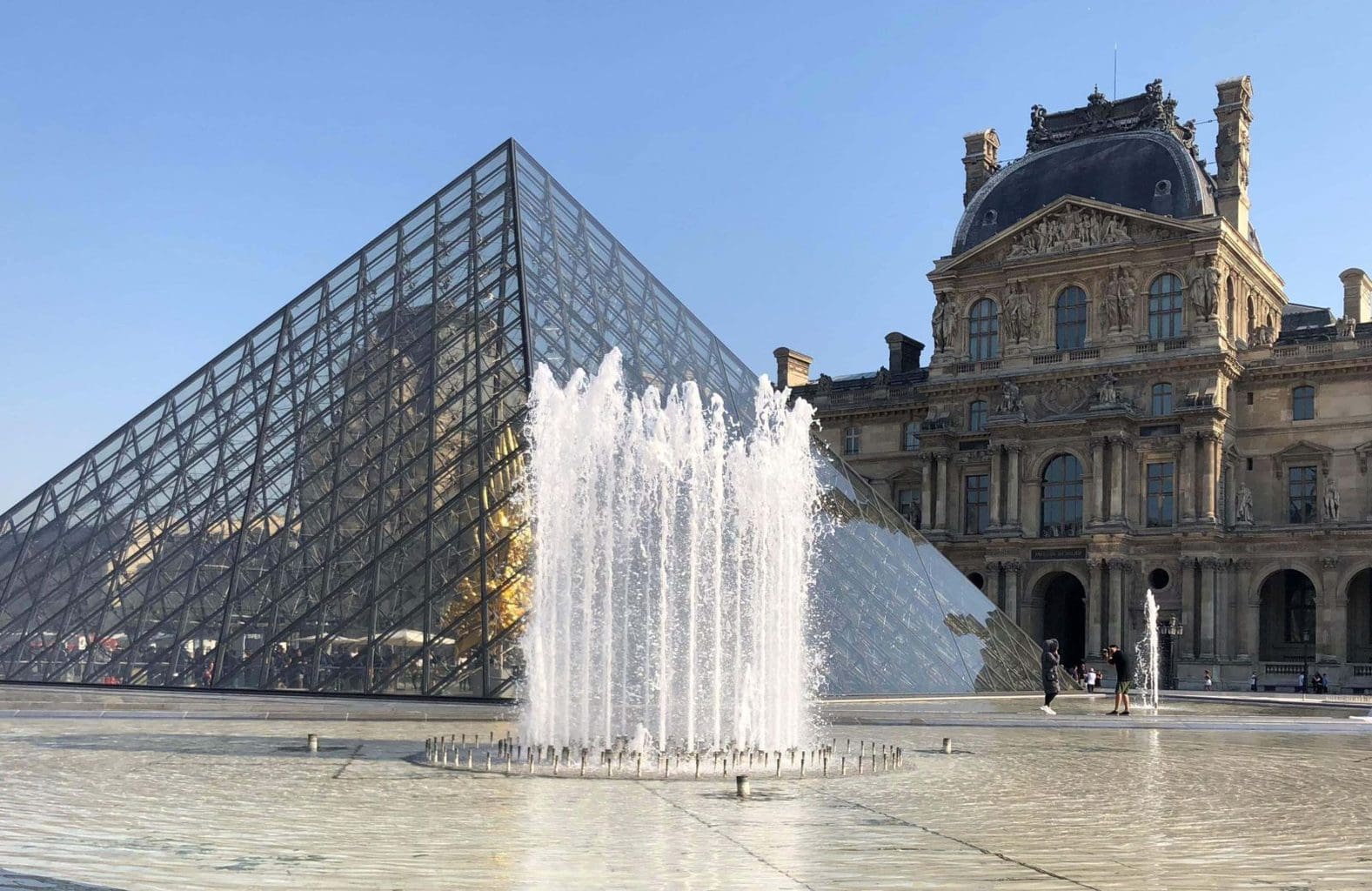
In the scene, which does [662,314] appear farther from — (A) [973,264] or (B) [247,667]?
(A) [973,264]

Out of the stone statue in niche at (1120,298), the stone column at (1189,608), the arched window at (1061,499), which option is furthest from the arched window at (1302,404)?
the arched window at (1061,499)

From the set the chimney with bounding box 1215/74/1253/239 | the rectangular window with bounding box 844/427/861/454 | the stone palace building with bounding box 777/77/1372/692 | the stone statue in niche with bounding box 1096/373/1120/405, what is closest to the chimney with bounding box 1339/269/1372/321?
the stone palace building with bounding box 777/77/1372/692

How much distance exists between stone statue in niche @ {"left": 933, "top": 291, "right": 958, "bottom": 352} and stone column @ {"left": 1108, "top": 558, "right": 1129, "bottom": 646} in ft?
32.1

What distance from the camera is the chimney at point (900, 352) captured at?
59312 mm

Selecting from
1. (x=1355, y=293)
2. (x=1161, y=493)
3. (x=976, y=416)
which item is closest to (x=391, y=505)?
(x=1161, y=493)

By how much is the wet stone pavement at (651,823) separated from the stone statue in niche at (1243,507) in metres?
32.6

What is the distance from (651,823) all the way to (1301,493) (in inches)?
1635

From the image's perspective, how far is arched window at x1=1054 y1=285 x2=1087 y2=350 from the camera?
49.4 meters

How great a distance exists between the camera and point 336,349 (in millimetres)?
24078

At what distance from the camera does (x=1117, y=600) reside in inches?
1829

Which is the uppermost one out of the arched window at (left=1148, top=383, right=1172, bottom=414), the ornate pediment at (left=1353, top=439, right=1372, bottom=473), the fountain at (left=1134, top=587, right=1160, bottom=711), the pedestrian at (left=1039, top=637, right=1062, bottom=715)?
the arched window at (left=1148, top=383, right=1172, bottom=414)

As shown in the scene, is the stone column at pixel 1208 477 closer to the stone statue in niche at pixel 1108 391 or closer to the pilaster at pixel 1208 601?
the pilaster at pixel 1208 601

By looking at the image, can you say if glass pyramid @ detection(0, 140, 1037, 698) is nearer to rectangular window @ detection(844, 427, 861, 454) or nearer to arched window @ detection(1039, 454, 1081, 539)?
arched window @ detection(1039, 454, 1081, 539)

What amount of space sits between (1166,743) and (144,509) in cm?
1479
